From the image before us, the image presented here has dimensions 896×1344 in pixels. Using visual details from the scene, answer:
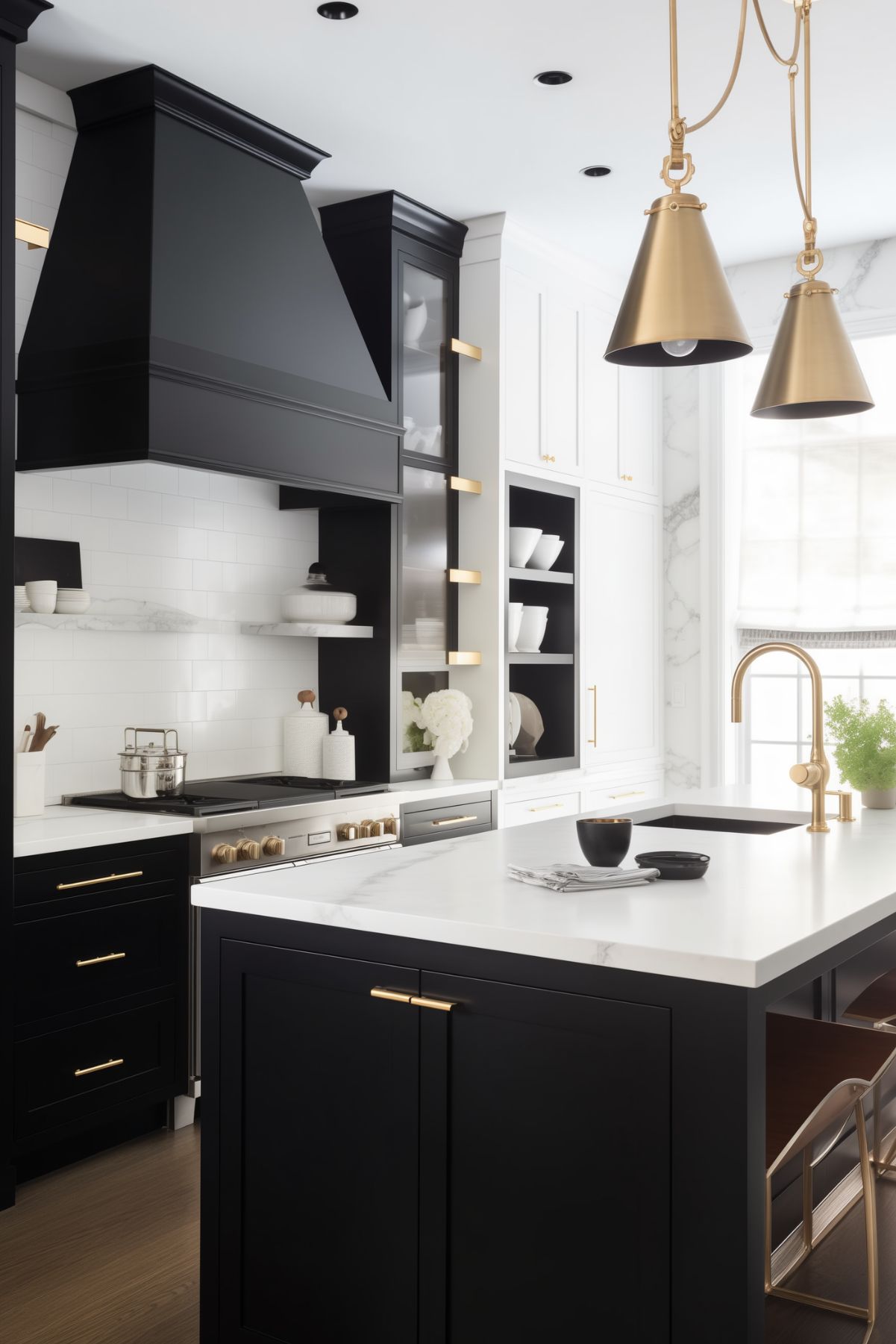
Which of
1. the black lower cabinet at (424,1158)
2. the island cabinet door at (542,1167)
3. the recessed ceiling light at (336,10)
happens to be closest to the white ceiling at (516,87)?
the recessed ceiling light at (336,10)

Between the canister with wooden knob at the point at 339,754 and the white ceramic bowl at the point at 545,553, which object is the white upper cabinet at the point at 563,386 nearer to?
the white ceramic bowl at the point at 545,553

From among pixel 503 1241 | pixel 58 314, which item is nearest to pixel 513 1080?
pixel 503 1241

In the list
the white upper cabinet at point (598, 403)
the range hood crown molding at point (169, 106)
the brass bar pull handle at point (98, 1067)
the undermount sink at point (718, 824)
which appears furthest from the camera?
the white upper cabinet at point (598, 403)

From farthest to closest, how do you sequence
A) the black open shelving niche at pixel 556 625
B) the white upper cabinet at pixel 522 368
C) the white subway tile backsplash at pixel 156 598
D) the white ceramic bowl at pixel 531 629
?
the black open shelving niche at pixel 556 625 → the white ceramic bowl at pixel 531 629 → the white upper cabinet at pixel 522 368 → the white subway tile backsplash at pixel 156 598

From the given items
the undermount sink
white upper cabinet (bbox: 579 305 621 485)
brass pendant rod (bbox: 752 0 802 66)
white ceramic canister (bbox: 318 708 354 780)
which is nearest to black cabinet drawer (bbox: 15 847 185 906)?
white ceramic canister (bbox: 318 708 354 780)

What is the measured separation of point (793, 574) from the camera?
5.70 metres

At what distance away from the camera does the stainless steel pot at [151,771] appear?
3814mm

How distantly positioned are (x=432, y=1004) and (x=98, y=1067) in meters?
1.80

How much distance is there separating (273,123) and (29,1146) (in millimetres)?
3195

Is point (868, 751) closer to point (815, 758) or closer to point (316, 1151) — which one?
point (815, 758)

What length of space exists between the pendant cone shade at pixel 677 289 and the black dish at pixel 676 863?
3.00ft

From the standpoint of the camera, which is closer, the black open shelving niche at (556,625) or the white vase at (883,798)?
the white vase at (883,798)

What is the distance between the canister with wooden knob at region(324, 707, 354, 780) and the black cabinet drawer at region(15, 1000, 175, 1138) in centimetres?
120

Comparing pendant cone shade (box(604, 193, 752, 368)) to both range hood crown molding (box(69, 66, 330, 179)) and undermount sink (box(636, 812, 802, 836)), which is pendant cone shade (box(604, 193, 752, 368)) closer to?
undermount sink (box(636, 812, 802, 836))
